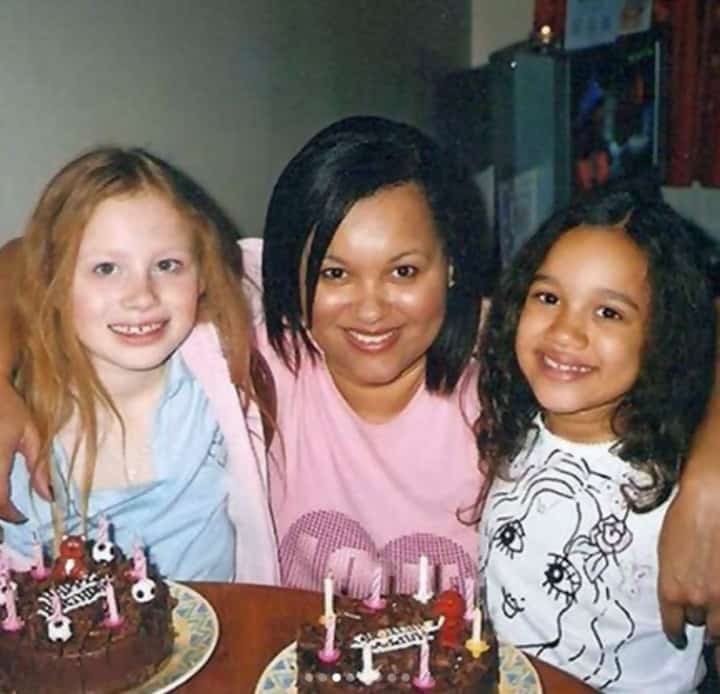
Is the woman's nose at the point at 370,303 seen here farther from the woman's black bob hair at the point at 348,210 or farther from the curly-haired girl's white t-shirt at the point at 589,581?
the curly-haired girl's white t-shirt at the point at 589,581

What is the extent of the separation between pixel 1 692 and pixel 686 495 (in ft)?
2.57

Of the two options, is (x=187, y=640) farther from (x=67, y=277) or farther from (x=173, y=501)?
(x=67, y=277)

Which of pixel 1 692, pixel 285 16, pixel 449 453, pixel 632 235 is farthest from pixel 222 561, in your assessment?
pixel 285 16

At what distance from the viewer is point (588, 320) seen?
140cm

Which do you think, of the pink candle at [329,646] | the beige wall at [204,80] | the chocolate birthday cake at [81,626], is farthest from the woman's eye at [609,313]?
the beige wall at [204,80]

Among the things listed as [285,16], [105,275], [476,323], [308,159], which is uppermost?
[285,16]

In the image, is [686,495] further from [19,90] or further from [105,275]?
[19,90]

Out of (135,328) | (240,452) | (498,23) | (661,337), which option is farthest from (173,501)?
(498,23)

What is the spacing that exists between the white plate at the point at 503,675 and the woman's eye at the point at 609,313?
422 mm

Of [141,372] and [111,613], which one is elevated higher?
[141,372]

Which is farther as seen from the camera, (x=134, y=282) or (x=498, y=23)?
(x=498, y=23)

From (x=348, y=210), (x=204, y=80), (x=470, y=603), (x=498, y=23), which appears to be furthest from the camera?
(x=498, y=23)

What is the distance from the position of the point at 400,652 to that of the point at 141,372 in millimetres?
618

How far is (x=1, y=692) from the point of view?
1220 mm
